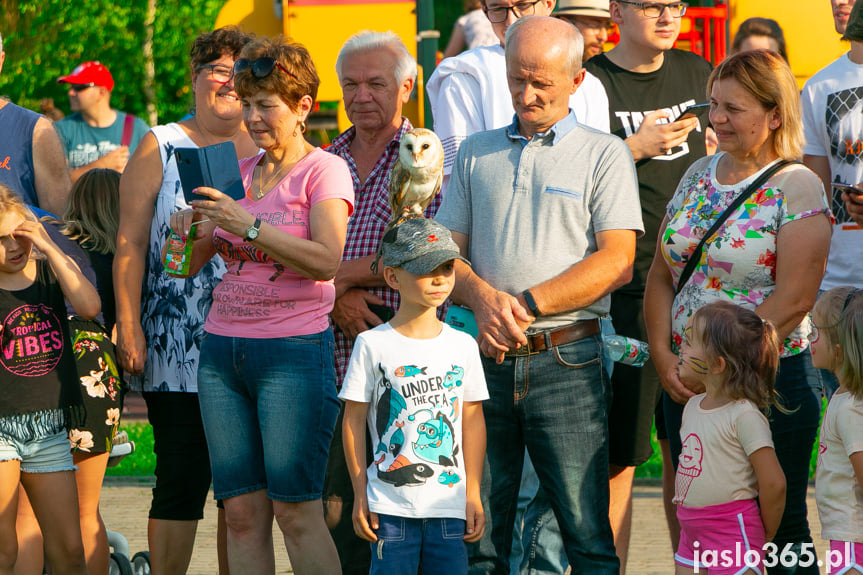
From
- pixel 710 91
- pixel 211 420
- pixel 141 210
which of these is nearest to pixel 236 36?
pixel 141 210

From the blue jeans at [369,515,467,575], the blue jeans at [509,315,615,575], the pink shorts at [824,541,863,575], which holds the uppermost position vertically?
the blue jeans at [369,515,467,575]

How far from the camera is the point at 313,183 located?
12.6 feet

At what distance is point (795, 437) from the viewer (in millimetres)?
3771

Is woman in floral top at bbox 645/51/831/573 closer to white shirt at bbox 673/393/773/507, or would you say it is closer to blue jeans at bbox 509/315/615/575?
white shirt at bbox 673/393/773/507

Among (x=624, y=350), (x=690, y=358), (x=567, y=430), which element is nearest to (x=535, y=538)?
(x=567, y=430)

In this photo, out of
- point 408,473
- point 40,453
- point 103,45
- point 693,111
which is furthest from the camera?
point 103,45

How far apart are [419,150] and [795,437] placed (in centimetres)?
168

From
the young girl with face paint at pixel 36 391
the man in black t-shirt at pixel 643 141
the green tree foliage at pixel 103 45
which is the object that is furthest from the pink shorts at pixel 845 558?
the green tree foliage at pixel 103 45

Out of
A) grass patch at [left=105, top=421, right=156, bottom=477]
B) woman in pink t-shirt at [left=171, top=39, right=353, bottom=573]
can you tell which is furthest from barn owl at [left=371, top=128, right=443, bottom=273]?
grass patch at [left=105, top=421, right=156, bottom=477]

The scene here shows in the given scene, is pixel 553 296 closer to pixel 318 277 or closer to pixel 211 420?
pixel 318 277

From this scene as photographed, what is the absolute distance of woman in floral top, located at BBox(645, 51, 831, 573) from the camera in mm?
3684

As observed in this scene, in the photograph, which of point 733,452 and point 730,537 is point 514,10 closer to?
point 733,452

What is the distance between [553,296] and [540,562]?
1368mm

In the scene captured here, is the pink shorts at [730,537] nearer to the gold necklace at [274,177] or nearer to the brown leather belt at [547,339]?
the brown leather belt at [547,339]
